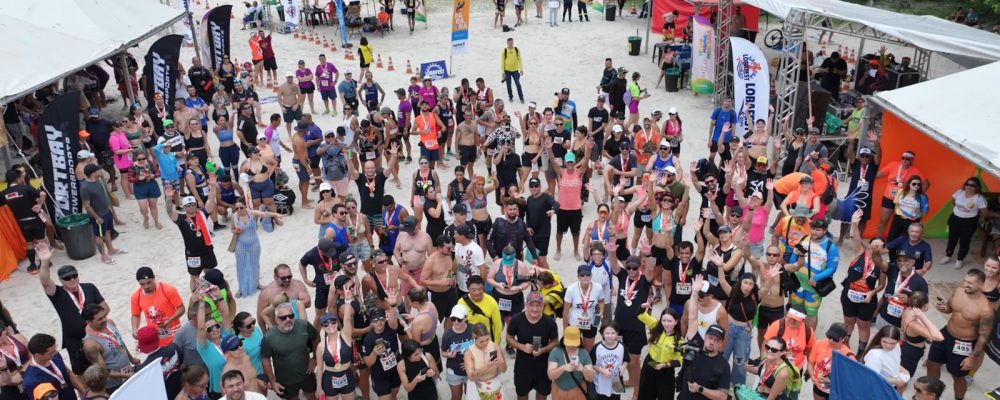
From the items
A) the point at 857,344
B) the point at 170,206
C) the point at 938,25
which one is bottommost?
the point at 857,344

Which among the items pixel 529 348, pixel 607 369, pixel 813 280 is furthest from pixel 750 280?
pixel 529 348

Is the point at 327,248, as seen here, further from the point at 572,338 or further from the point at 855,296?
the point at 855,296

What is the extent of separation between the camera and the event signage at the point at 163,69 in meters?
15.7

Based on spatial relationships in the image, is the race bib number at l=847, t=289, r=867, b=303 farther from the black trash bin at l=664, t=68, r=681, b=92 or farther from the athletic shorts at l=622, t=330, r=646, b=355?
the black trash bin at l=664, t=68, r=681, b=92

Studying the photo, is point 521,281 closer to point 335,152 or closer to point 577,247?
point 577,247

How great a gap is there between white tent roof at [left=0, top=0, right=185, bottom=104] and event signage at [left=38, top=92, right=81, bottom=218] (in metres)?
0.72

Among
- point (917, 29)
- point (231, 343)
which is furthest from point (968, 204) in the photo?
point (231, 343)

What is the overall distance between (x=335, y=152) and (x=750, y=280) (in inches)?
280

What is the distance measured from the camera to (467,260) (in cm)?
834

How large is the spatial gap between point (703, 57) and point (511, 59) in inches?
179

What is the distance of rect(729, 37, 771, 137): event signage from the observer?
13.4 meters

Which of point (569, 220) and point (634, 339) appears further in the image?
point (569, 220)

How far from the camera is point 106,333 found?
6.94 m

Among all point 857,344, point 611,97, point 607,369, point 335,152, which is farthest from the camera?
point 611,97
